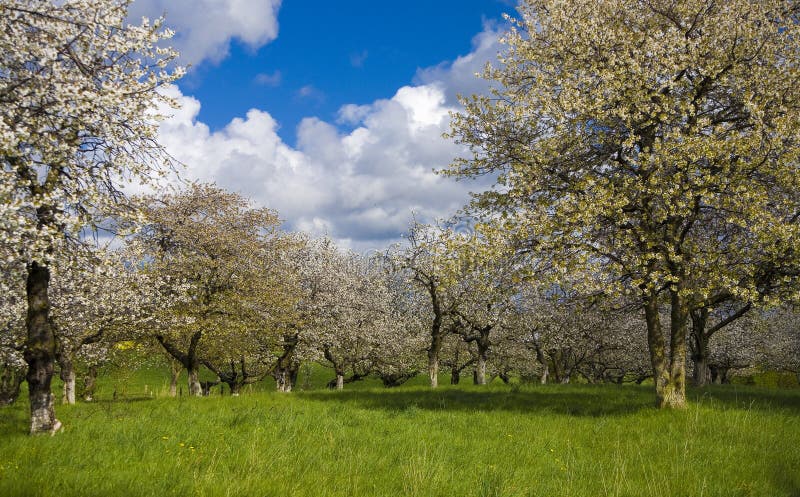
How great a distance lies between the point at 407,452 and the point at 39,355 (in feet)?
28.3

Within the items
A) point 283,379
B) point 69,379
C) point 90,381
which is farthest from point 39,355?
point 90,381

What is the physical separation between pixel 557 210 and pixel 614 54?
5.15 meters

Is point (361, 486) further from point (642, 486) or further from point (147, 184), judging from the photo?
point (147, 184)

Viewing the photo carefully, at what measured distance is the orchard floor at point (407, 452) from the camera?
7734mm

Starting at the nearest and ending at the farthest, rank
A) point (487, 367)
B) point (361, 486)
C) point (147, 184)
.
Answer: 1. point (361, 486)
2. point (147, 184)
3. point (487, 367)

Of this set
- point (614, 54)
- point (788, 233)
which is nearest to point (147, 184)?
point (614, 54)

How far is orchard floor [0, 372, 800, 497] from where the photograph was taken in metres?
7.73

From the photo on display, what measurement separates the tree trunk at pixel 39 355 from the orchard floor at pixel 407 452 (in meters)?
0.53

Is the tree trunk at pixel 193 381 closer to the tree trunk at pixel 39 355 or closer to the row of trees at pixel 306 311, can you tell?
the row of trees at pixel 306 311

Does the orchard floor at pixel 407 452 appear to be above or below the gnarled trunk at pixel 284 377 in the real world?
above

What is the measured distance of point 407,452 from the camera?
10.3m

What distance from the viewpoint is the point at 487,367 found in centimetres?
5272

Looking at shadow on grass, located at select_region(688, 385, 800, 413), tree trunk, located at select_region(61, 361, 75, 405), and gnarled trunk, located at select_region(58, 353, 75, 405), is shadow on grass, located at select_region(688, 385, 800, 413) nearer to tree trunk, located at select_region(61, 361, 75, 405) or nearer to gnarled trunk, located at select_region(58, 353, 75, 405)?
gnarled trunk, located at select_region(58, 353, 75, 405)

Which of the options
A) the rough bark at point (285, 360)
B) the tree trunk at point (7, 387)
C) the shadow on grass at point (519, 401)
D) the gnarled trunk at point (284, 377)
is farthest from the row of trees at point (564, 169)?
the gnarled trunk at point (284, 377)
